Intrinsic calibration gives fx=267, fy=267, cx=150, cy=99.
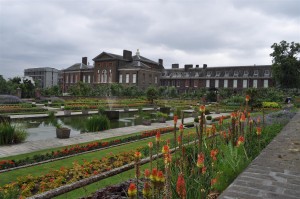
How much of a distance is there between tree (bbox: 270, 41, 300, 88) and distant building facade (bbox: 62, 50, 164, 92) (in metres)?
26.0

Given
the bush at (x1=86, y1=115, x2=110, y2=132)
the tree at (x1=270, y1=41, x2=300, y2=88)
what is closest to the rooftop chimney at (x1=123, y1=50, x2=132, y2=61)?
the tree at (x1=270, y1=41, x2=300, y2=88)

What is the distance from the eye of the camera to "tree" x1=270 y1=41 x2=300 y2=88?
4209 cm

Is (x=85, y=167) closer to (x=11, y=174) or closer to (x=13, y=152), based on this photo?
(x=11, y=174)

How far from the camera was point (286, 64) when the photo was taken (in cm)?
4178

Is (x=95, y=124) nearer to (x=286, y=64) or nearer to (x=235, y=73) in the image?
(x=286, y=64)

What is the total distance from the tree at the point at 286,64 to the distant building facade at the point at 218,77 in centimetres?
1009

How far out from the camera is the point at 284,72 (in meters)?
42.7

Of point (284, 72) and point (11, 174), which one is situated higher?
point (284, 72)

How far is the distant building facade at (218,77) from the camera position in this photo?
5503 centimetres

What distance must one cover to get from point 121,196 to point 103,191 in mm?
385

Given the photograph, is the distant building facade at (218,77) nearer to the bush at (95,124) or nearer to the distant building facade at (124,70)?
the distant building facade at (124,70)

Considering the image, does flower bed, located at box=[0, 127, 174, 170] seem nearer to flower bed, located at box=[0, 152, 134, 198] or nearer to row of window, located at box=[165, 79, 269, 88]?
flower bed, located at box=[0, 152, 134, 198]

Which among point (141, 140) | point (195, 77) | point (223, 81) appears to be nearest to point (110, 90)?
point (195, 77)

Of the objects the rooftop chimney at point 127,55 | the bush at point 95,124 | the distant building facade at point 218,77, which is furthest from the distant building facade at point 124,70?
the bush at point 95,124
